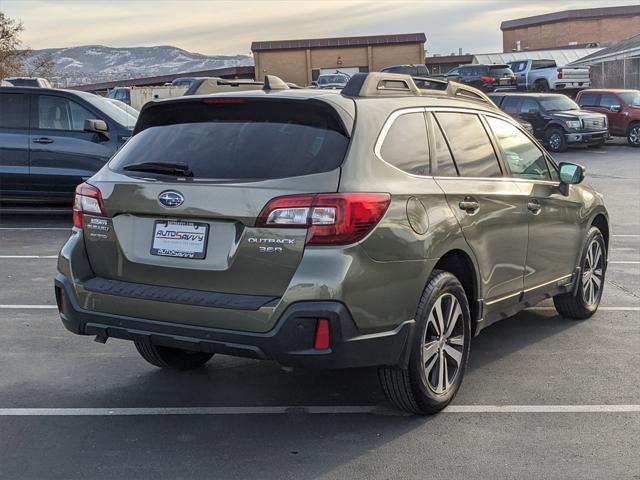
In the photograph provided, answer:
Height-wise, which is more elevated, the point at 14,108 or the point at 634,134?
the point at 14,108

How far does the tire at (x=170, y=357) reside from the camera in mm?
5324

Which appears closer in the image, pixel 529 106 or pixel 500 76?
pixel 529 106

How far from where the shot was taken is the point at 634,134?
26812 millimetres

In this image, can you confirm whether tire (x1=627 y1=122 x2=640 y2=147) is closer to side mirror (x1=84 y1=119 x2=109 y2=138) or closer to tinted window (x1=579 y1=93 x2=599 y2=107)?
tinted window (x1=579 y1=93 x2=599 y2=107)

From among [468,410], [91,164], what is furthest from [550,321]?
[91,164]

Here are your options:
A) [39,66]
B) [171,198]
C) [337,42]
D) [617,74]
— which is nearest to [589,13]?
[337,42]

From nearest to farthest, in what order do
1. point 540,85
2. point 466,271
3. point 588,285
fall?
point 466,271, point 588,285, point 540,85

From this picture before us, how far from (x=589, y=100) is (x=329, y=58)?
3376 cm

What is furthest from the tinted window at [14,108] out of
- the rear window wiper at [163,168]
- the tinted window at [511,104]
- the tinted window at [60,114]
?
the tinted window at [511,104]

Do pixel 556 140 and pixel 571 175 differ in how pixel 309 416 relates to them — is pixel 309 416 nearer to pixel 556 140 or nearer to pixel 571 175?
pixel 571 175

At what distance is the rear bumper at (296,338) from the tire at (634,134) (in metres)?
24.8

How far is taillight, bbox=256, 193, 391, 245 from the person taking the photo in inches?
155

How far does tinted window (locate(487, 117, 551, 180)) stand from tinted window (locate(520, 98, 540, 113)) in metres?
20.7

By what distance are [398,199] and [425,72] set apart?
134 ft
